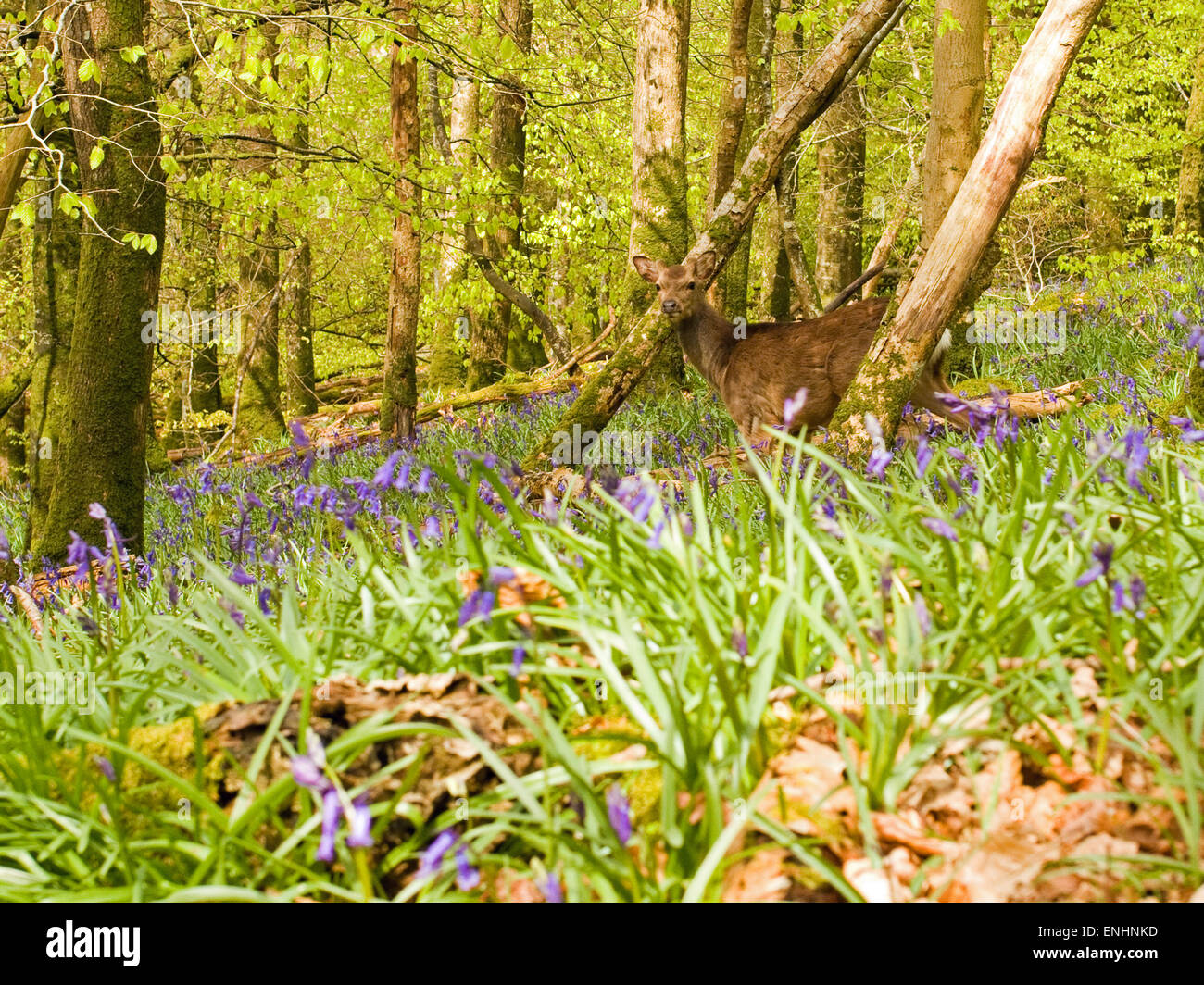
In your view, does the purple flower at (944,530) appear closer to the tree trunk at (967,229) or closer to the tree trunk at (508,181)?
the tree trunk at (967,229)

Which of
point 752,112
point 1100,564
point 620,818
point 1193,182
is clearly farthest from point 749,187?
point 1193,182

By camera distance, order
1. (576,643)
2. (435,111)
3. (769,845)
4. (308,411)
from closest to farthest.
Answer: (769,845) → (576,643) → (435,111) → (308,411)

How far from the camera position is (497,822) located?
2.12 meters

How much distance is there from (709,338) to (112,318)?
186 inches

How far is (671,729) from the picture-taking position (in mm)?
2068

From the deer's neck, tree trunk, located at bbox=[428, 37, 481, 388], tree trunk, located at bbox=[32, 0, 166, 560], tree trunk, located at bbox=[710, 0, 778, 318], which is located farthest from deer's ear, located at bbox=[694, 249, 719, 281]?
tree trunk, located at bbox=[428, 37, 481, 388]

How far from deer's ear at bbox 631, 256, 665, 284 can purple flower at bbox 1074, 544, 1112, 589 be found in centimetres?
647

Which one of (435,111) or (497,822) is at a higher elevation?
(435,111)

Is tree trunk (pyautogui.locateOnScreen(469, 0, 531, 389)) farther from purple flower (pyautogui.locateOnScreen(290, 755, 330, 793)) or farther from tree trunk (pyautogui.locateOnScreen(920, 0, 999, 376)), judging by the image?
purple flower (pyautogui.locateOnScreen(290, 755, 330, 793))

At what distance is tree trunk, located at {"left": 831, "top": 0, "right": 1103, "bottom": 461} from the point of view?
530 cm

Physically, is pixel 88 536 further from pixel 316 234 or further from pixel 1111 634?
pixel 316 234

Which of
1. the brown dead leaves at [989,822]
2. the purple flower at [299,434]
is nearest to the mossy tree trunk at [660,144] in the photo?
the purple flower at [299,434]
